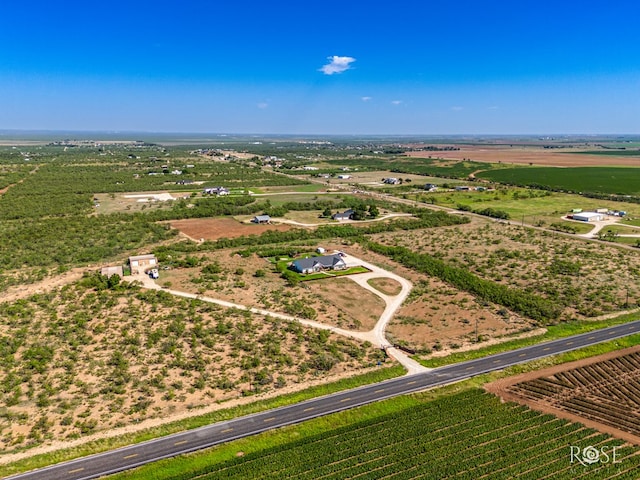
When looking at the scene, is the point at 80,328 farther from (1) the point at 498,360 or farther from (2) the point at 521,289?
(2) the point at 521,289

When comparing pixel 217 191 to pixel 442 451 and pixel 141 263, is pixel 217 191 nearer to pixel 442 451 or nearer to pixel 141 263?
pixel 141 263

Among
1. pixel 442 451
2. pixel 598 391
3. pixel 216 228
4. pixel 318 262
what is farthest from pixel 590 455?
pixel 216 228

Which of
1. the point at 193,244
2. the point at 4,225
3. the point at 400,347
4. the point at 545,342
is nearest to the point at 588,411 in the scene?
the point at 545,342

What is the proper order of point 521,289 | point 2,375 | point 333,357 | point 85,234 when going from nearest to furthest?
point 2,375, point 333,357, point 521,289, point 85,234

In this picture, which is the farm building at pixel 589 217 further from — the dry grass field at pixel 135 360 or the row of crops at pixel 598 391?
the dry grass field at pixel 135 360

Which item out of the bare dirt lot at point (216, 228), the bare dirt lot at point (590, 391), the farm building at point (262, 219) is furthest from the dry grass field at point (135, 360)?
the farm building at point (262, 219)
